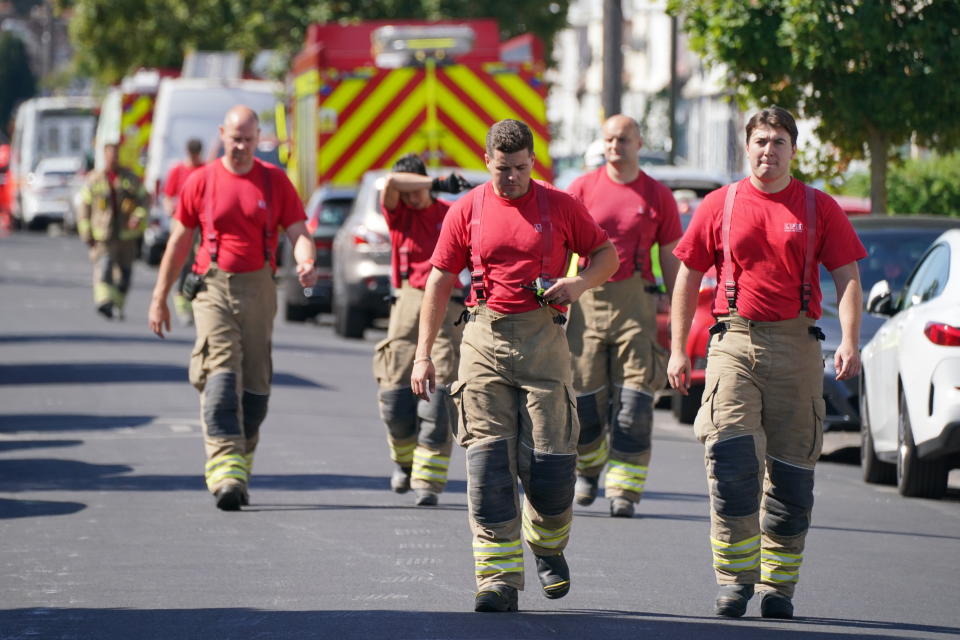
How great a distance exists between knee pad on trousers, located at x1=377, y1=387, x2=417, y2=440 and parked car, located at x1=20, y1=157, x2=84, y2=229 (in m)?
35.7

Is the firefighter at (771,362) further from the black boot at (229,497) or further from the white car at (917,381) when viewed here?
the black boot at (229,497)

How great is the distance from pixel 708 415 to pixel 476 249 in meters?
1.04

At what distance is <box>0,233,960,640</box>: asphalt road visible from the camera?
7609 millimetres

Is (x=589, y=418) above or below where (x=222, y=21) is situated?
below

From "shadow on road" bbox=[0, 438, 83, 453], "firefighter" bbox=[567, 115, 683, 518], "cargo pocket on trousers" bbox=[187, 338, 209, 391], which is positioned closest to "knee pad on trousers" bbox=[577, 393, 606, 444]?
"firefighter" bbox=[567, 115, 683, 518]

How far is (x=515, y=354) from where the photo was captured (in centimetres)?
789

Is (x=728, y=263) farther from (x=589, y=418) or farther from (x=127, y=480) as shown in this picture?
(x=127, y=480)

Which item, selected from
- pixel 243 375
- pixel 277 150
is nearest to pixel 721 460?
pixel 243 375

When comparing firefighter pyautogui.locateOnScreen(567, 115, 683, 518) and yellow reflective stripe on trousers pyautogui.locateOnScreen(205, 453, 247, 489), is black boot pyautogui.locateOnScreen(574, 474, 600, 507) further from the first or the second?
yellow reflective stripe on trousers pyautogui.locateOnScreen(205, 453, 247, 489)

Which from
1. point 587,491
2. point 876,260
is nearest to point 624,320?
point 587,491

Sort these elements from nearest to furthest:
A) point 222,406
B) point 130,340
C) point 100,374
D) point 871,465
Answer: point 222,406
point 871,465
point 100,374
point 130,340

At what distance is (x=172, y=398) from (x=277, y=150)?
47.6 ft

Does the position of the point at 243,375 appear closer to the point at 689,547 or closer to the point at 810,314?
the point at 689,547

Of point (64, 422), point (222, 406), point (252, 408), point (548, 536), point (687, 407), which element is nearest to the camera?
point (548, 536)
